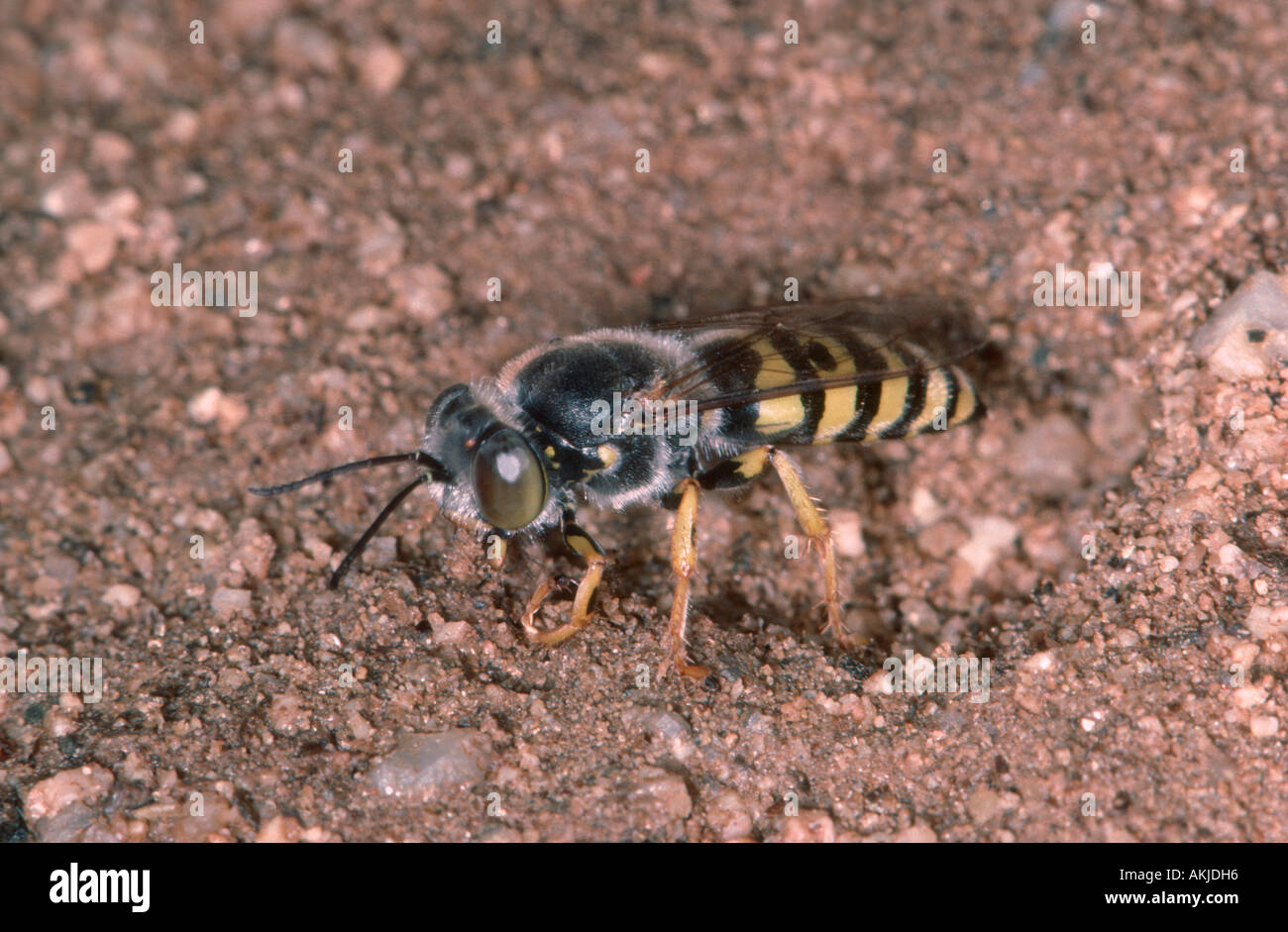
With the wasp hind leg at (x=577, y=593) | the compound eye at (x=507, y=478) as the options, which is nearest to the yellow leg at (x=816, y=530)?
the wasp hind leg at (x=577, y=593)

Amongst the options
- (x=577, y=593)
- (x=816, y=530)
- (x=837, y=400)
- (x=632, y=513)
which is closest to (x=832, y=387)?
(x=837, y=400)

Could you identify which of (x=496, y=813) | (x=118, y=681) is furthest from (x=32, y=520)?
(x=496, y=813)

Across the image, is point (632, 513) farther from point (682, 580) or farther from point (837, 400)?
point (837, 400)

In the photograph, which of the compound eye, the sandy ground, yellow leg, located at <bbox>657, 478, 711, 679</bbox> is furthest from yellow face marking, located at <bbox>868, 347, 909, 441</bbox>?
the compound eye

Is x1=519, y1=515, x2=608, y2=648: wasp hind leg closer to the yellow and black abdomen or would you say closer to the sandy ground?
the sandy ground

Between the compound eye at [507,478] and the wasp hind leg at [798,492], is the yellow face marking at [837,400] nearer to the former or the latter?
the wasp hind leg at [798,492]
